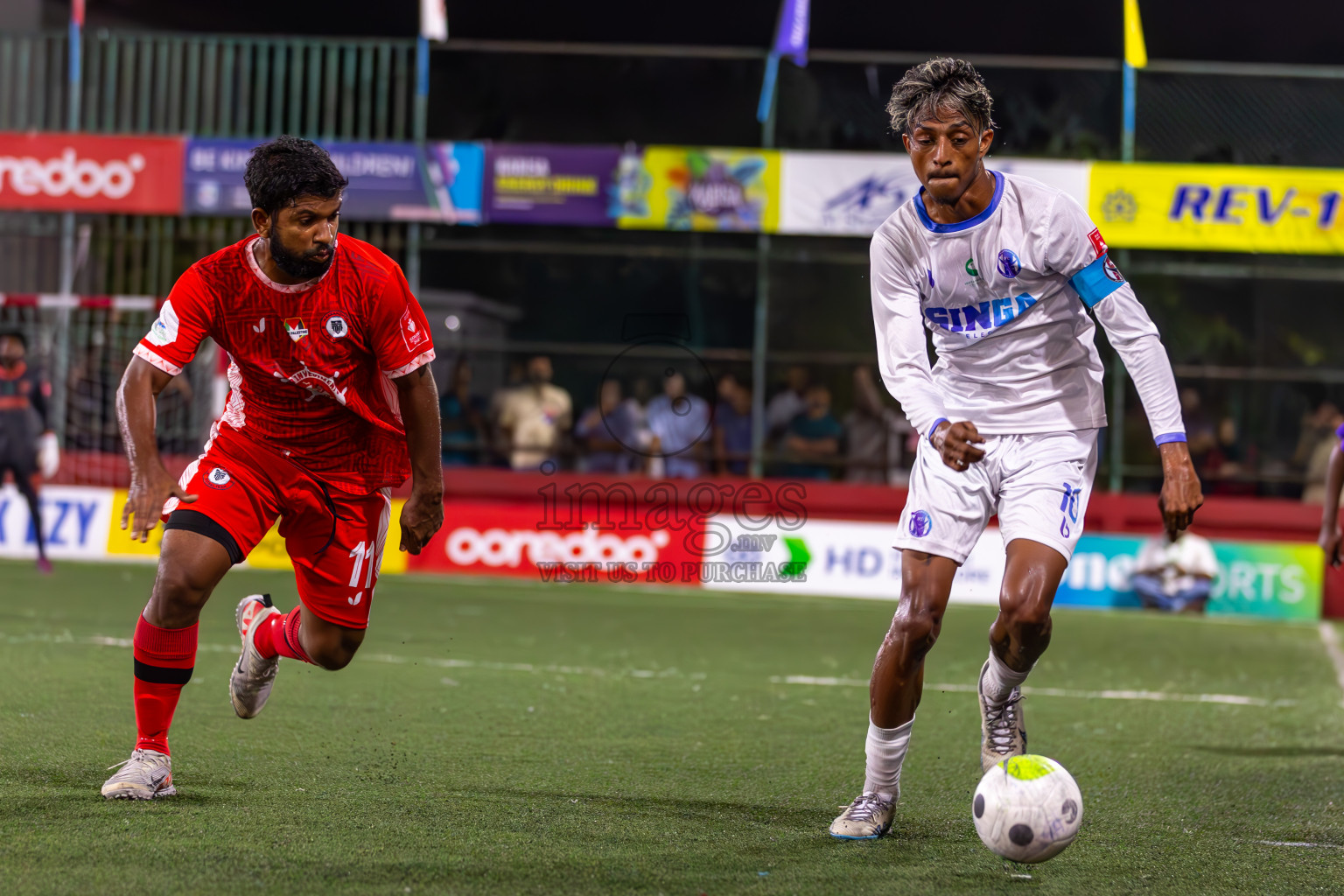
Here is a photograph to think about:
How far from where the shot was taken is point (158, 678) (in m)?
4.98

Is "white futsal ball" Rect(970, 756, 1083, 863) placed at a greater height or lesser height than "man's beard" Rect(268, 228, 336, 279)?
lesser

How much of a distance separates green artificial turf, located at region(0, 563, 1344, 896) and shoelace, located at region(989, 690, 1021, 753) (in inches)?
9.6

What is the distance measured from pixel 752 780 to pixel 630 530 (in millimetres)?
9987

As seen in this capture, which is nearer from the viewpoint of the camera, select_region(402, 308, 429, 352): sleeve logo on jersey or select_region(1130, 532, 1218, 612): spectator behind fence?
select_region(402, 308, 429, 352): sleeve logo on jersey

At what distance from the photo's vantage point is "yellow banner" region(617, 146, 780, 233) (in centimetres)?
1681

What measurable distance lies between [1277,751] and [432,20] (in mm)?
13668

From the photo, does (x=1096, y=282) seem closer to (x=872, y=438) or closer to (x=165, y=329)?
(x=165, y=329)

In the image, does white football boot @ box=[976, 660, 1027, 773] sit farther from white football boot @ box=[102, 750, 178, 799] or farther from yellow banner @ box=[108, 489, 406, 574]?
yellow banner @ box=[108, 489, 406, 574]

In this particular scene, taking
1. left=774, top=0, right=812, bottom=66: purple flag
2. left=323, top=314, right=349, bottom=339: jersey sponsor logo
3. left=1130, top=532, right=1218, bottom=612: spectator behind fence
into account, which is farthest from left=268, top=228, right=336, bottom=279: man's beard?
left=774, top=0, right=812, bottom=66: purple flag

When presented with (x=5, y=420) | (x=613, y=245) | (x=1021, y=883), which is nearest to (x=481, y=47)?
(x=613, y=245)

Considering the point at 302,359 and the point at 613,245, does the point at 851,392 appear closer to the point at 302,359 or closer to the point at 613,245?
the point at 613,245

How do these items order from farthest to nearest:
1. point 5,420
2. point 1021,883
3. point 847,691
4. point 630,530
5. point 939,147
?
point 630,530 < point 5,420 < point 847,691 < point 939,147 < point 1021,883

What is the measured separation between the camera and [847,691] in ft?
28.0

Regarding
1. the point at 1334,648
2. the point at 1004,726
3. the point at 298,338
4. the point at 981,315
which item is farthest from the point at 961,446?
the point at 1334,648
